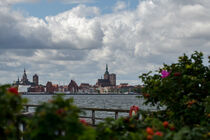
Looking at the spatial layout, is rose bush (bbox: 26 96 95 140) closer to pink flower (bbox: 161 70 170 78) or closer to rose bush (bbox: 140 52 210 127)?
rose bush (bbox: 140 52 210 127)

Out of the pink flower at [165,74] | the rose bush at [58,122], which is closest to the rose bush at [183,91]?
the pink flower at [165,74]

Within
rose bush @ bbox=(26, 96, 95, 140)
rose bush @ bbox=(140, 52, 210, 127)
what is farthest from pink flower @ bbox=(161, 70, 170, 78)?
rose bush @ bbox=(26, 96, 95, 140)

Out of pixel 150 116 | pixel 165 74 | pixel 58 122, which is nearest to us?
pixel 58 122

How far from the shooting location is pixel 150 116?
5.82 meters

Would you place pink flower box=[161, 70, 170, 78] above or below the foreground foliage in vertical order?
above

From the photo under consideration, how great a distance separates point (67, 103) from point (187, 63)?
14.3ft

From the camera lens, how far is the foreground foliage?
9.16 feet

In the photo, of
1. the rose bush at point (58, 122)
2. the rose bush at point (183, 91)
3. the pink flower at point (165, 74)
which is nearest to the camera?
the rose bush at point (58, 122)

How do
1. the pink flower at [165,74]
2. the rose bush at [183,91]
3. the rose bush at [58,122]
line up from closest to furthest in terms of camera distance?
the rose bush at [58,122] → the rose bush at [183,91] → the pink flower at [165,74]

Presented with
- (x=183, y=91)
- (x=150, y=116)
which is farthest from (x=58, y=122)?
(x=183, y=91)

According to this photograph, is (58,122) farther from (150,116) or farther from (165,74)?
(165,74)

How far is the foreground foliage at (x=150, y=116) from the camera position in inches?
110

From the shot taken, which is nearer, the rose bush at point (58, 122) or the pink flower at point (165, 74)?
the rose bush at point (58, 122)

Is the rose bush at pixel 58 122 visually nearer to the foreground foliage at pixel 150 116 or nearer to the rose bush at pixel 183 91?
the foreground foliage at pixel 150 116
